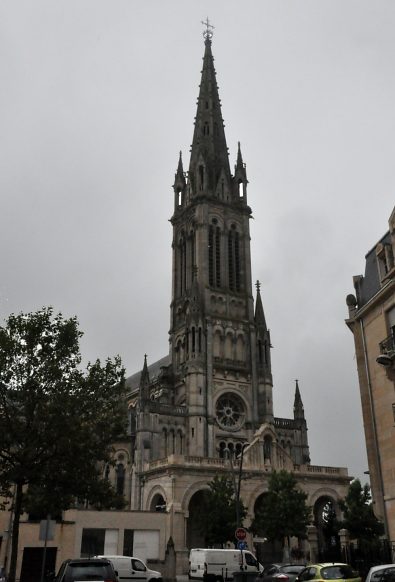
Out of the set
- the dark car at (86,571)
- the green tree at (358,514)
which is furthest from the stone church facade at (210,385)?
the dark car at (86,571)

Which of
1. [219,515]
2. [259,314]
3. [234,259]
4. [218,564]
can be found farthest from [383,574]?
[234,259]

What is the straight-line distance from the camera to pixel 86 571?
46.3 ft

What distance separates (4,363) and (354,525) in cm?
1998

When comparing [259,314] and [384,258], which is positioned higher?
[259,314]

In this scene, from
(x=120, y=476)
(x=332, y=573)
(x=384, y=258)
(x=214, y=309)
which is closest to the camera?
(x=332, y=573)

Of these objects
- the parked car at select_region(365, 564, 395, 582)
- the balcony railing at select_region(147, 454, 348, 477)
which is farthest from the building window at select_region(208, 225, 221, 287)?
the parked car at select_region(365, 564, 395, 582)

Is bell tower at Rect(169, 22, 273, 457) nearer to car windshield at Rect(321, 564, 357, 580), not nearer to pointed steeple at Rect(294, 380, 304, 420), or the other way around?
pointed steeple at Rect(294, 380, 304, 420)

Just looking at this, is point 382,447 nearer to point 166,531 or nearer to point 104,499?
point 104,499

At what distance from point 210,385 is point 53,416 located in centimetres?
3464

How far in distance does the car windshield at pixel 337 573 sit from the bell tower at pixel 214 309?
3822 centimetres

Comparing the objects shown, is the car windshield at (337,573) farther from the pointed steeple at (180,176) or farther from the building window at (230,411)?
the pointed steeple at (180,176)

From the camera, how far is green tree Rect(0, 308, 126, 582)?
2439cm

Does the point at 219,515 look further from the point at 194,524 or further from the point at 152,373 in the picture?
the point at 152,373

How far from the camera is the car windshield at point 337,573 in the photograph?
1623 cm
